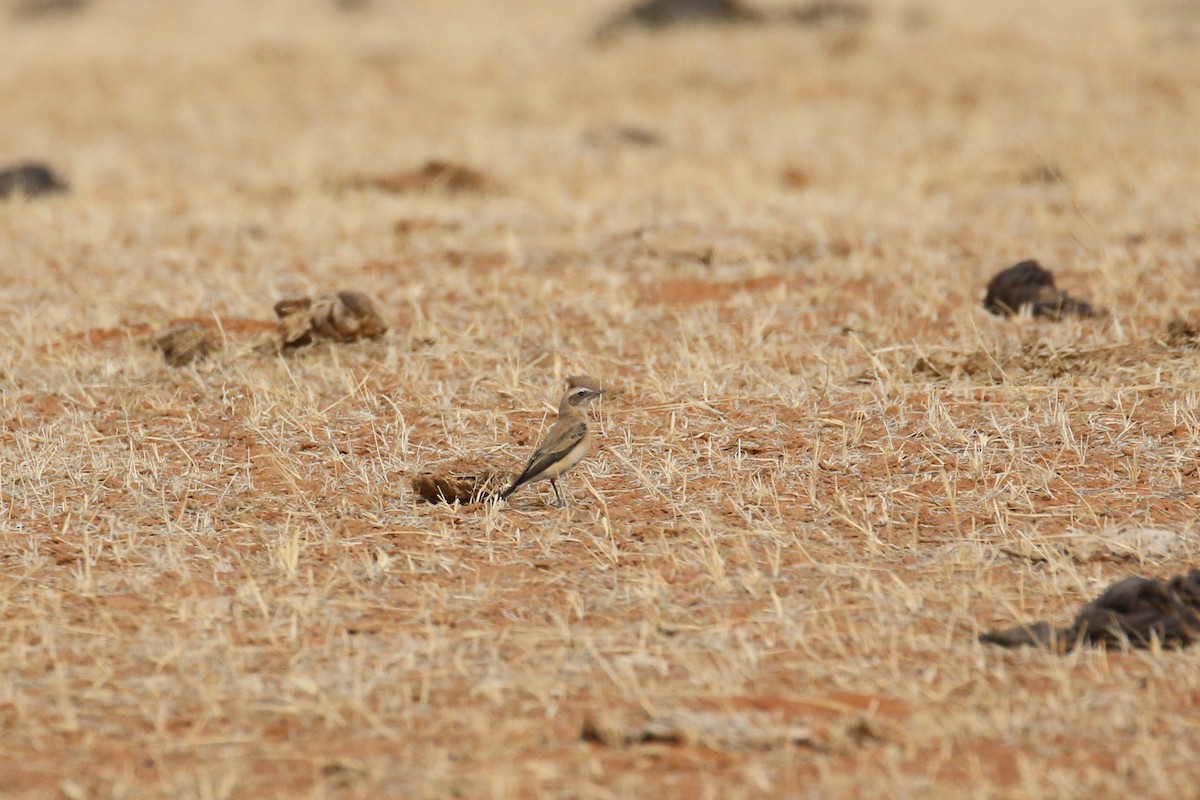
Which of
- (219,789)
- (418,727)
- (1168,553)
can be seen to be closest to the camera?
(219,789)

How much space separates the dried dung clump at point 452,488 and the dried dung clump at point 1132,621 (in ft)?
7.41

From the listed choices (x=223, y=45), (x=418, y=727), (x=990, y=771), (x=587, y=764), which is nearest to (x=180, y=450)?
(x=418, y=727)

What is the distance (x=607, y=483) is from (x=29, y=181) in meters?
9.78

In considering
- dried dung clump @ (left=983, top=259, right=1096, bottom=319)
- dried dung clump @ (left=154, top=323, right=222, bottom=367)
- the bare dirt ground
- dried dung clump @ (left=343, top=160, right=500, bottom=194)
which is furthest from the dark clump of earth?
dried dung clump @ (left=154, top=323, right=222, bottom=367)

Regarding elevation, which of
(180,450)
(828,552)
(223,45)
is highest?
(828,552)

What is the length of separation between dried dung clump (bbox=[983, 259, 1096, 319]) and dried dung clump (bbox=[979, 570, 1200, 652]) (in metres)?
4.46

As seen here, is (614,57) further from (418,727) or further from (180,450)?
(418,727)

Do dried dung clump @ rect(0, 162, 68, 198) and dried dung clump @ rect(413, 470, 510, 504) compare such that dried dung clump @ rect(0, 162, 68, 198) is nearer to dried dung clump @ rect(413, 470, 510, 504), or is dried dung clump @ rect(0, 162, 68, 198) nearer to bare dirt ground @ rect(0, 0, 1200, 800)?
bare dirt ground @ rect(0, 0, 1200, 800)

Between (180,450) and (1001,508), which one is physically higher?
(1001,508)

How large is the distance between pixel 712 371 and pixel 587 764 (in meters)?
4.10

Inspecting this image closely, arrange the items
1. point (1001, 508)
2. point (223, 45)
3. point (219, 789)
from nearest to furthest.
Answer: point (219, 789)
point (1001, 508)
point (223, 45)

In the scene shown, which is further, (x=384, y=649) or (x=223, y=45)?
(x=223, y=45)

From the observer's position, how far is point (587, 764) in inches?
162

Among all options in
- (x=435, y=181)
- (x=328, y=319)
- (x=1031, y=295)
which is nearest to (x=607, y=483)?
(x=328, y=319)
